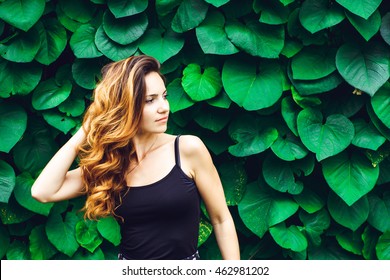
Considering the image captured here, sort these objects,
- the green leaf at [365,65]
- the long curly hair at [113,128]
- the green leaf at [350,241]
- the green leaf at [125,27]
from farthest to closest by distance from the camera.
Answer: the green leaf at [350,241] → the green leaf at [125,27] → the green leaf at [365,65] → the long curly hair at [113,128]

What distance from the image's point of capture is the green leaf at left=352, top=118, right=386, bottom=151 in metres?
2.07

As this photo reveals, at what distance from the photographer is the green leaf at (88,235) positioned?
2.28 metres

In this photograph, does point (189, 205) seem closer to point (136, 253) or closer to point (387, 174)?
point (136, 253)

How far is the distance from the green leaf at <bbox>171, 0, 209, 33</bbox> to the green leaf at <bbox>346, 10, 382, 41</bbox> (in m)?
0.56

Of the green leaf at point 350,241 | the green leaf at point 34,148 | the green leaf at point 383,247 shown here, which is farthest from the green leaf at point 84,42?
the green leaf at point 383,247

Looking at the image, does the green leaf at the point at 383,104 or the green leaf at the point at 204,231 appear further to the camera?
the green leaf at the point at 204,231

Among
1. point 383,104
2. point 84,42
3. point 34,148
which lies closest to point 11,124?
point 34,148

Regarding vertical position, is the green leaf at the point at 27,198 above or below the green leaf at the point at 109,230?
above

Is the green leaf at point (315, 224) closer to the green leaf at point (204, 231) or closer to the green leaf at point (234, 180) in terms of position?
the green leaf at point (234, 180)

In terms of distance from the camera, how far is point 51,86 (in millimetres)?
2246

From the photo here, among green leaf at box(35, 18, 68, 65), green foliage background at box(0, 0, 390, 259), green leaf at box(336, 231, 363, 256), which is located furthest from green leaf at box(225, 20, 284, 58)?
green leaf at box(336, 231, 363, 256)

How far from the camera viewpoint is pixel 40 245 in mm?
2336

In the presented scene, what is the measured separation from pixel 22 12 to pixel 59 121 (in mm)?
459

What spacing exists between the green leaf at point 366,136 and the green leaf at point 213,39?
588 millimetres
